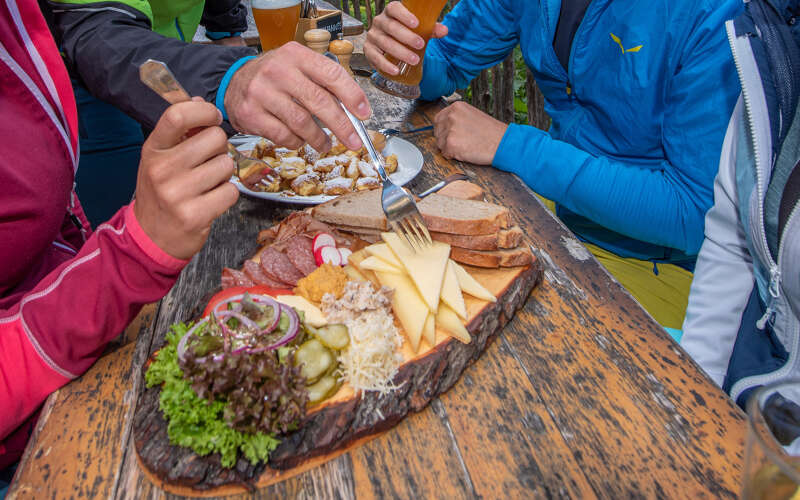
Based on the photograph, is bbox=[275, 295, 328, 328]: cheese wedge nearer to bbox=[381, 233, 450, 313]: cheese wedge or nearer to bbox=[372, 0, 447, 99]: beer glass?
bbox=[381, 233, 450, 313]: cheese wedge

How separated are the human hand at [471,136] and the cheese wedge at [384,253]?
84cm

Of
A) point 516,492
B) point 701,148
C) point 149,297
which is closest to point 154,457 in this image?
point 149,297

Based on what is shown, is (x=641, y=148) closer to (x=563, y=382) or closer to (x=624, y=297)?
(x=624, y=297)

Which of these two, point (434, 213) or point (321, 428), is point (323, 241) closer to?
point (434, 213)

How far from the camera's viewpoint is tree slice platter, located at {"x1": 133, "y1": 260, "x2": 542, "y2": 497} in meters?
1.00

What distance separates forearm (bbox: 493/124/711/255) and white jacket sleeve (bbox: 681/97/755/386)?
0.17m

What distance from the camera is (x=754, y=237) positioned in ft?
4.65

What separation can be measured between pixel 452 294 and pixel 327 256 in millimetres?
435

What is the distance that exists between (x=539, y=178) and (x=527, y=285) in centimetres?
73

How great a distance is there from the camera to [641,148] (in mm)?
2041

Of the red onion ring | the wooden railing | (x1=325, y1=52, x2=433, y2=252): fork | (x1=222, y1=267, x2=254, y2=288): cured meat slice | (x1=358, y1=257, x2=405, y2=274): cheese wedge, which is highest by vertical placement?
(x1=325, y1=52, x2=433, y2=252): fork

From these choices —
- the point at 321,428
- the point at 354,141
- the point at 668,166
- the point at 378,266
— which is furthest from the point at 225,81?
the point at 668,166

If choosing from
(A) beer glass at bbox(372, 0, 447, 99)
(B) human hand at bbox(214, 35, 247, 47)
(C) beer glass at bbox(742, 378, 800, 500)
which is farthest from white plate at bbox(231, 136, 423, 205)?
(B) human hand at bbox(214, 35, 247, 47)

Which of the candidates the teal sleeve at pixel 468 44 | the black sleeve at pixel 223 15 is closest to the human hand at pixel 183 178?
the teal sleeve at pixel 468 44
